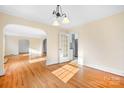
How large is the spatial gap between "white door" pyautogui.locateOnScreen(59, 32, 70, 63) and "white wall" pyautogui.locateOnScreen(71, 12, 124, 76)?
4.39 feet

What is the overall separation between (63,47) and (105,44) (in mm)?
2799

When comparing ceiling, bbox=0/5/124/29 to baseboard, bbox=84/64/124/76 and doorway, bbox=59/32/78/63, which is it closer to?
baseboard, bbox=84/64/124/76

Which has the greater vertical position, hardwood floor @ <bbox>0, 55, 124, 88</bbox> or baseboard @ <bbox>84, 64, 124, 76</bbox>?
baseboard @ <bbox>84, 64, 124, 76</bbox>

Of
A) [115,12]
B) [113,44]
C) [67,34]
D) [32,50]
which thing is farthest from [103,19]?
[32,50]

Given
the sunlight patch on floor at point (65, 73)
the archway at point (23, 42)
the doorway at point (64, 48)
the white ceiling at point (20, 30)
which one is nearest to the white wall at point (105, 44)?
the sunlight patch on floor at point (65, 73)

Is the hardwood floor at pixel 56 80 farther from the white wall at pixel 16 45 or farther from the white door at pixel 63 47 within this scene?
the white wall at pixel 16 45

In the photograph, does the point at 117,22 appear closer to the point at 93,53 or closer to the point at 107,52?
the point at 107,52

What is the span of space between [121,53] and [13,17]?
15.1ft

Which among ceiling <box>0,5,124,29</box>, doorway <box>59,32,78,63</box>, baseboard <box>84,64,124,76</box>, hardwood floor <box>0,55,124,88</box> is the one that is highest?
ceiling <box>0,5,124,29</box>

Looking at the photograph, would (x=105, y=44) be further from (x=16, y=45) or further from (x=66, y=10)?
(x=16, y=45)

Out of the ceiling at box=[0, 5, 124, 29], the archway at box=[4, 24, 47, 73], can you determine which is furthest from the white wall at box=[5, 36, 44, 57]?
the ceiling at box=[0, 5, 124, 29]

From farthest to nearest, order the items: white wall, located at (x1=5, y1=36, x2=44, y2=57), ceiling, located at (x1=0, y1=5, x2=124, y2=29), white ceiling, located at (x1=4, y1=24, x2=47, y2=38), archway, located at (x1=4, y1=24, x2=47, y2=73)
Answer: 1. white wall, located at (x1=5, y1=36, x2=44, y2=57)
2. archway, located at (x1=4, y1=24, x2=47, y2=73)
3. white ceiling, located at (x1=4, y1=24, x2=47, y2=38)
4. ceiling, located at (x1=0, y1=5, x2=124, y2=29)

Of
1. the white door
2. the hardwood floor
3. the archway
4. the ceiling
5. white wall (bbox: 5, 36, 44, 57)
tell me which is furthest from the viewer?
white wall (bbox: 5, 36, 44, 57)

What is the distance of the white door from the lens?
18.8 feet
